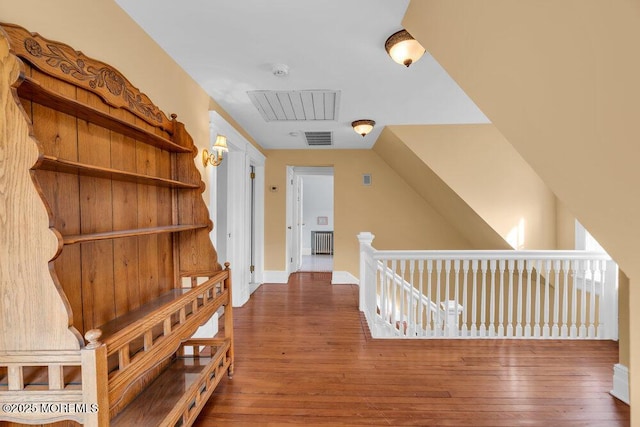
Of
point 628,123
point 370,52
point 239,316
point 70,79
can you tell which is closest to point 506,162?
point 370,52

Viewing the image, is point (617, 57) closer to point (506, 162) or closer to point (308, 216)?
point (506, 162)

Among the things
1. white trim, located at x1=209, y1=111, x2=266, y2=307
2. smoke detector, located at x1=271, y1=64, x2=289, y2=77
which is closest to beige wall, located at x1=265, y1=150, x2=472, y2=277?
white trim, located at x1=209, y1=111, x2=266, y2=307

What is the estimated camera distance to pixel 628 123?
868 millimetres

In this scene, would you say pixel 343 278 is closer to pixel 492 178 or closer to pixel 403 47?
pixel 492 178

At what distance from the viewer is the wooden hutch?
0.94 meters

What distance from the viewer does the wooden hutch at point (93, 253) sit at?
0.94m

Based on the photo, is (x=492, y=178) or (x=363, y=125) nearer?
(x=363, y=125)

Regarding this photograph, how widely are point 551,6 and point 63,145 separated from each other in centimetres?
187

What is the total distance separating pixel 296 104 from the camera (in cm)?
295

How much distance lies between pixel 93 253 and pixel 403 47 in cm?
209

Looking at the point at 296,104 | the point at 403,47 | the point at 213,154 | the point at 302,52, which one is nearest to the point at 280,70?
the point at 302,52

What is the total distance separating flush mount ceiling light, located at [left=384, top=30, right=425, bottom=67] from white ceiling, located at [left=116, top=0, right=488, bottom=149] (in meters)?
0.04

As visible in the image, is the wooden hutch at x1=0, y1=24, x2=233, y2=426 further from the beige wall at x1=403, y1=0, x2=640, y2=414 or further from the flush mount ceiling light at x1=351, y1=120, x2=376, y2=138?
the flush mount ceiling light at x1=351, y1=120, x2=376, y2=138

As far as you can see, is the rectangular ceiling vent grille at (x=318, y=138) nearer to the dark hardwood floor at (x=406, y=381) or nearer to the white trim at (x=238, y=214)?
the white trim at (x=238, y=214)
